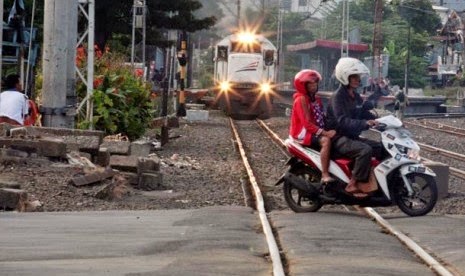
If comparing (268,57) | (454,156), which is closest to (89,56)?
(454,156)

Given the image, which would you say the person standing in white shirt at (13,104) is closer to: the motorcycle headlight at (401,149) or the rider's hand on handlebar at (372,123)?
the rider's hand on handlebar at (372,123)

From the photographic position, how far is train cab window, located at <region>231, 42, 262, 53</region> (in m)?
42.6

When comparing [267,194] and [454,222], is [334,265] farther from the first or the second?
[267,194]

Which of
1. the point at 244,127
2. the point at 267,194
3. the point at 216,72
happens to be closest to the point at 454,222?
the point at 267,194

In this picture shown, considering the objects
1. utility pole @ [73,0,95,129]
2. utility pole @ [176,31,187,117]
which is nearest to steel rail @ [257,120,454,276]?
utility pole @ [73,0,95,129]

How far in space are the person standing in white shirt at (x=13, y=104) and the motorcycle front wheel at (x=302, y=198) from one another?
5.76 m

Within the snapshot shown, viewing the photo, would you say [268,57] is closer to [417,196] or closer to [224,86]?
[224,86]

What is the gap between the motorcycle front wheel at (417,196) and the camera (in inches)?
442

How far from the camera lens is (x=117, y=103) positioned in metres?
23.2

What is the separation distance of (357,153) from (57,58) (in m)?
9.15

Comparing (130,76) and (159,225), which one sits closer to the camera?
(159,225)

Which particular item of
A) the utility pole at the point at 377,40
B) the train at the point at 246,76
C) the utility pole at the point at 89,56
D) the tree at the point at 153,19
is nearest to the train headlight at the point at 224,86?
the train at the point at 246,76

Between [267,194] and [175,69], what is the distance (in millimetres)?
44015

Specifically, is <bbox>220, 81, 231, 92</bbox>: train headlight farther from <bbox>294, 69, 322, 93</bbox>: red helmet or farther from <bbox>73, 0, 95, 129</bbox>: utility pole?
<bbox>294, 69, 322, 93</bbox>: red helmet
